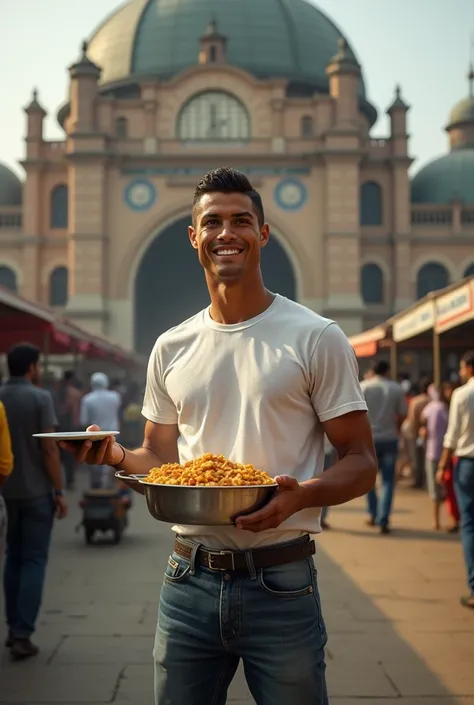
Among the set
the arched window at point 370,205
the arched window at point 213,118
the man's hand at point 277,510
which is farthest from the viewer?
the arched window at point 370,205

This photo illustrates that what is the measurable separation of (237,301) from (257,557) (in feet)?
2.43

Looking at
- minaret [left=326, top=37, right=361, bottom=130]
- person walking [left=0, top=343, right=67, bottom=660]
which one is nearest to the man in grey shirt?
person walking [left=0, top=343, right=67, bottom=660]

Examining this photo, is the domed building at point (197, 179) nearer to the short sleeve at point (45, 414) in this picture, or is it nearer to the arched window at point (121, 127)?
the arched window at point (121, 127)

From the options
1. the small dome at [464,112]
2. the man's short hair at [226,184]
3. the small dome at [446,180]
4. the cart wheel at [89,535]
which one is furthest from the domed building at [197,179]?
the man's short hair at [226,184]

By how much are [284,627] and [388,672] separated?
2700 millimetres

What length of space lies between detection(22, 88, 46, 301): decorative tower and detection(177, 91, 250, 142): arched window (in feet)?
21.3

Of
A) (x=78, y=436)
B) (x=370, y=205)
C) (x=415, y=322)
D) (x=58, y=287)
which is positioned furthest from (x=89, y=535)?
(x=370, y=205)

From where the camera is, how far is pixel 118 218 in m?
36.9

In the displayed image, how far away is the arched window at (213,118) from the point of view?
3831 centimetres

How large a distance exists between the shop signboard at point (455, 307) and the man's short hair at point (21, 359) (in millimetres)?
4900

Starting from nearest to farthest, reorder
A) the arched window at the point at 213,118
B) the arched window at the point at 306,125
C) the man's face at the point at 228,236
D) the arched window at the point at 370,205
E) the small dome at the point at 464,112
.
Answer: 1. the man's face at the point at 228,236
2. the arched window at the point at 306,125
3. the arched window at the point at 213,118
4. the arched window at the point at 370,205
5. the small dome at the point at 464,112

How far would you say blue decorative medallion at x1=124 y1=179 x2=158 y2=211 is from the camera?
120 ft

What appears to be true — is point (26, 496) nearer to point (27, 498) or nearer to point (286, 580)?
point (27, 498)

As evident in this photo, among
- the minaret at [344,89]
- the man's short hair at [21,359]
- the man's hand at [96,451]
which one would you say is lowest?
the man's hand at [96,451]
